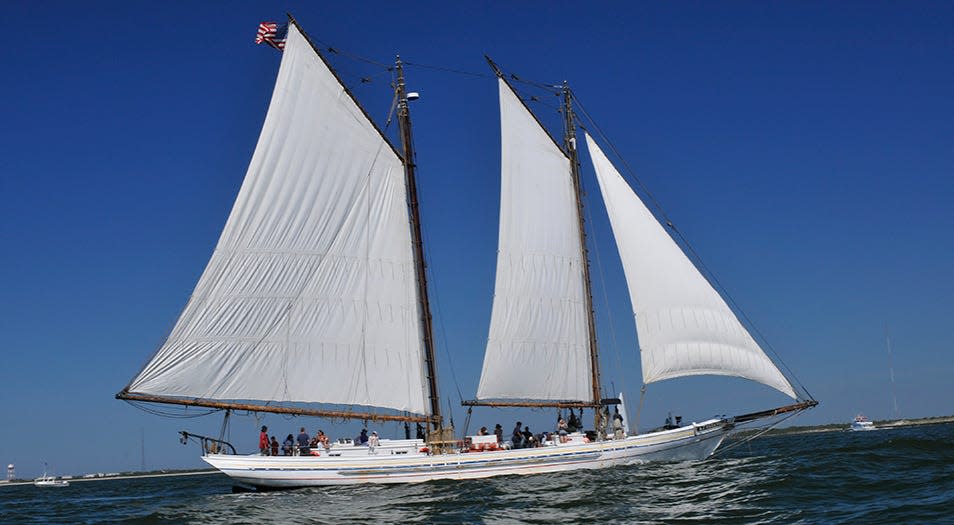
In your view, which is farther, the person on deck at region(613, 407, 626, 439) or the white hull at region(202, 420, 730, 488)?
the person on deck at region(613, 407, 626, 439)

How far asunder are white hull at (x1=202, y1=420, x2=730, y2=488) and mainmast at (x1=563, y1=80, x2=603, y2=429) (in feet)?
13.6

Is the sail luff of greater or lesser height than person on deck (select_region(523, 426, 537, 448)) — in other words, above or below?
above

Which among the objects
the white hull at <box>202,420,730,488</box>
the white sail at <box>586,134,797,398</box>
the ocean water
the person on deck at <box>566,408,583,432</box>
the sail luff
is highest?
the sail luff

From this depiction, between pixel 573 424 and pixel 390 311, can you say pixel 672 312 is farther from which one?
pixel 390 311

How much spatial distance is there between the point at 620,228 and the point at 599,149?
478 centimetres

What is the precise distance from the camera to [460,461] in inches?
1673

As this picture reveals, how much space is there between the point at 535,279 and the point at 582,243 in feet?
12.7

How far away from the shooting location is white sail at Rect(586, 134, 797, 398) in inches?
1721

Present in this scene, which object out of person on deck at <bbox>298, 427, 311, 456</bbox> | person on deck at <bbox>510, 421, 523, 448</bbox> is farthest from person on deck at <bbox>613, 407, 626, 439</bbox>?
person on deck at <bbox>298, 427, 311, 456</bbox>

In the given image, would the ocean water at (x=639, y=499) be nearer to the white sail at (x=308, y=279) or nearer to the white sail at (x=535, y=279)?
the white sail at (x=308, y=279)

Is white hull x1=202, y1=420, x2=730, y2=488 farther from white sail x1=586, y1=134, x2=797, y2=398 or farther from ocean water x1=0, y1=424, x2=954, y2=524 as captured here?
white sail x1=586, y1=134, x2=797, y2=398

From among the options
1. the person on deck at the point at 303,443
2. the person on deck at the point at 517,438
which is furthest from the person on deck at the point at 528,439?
the person on deck at the point at 303,443

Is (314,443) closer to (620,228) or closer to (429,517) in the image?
(429,517)

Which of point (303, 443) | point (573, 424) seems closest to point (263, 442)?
point (303, 443)
